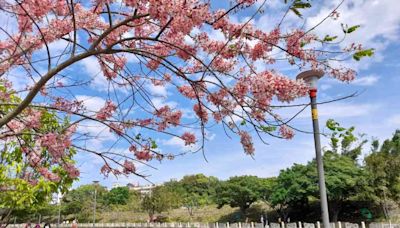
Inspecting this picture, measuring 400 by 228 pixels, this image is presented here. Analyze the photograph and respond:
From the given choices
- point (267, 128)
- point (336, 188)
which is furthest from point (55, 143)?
point (336, 188)

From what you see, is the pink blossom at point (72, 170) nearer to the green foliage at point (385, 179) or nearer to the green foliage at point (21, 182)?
the green foliage at point (21, 182)

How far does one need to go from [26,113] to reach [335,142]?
2.92m

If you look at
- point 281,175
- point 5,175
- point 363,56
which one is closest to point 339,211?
point 281,175

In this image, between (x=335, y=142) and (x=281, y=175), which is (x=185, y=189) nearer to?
(x=281, y=175)

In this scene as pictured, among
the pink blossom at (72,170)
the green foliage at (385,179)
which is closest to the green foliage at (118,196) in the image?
the green foliage at (385,179)

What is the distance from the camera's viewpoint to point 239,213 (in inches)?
1502

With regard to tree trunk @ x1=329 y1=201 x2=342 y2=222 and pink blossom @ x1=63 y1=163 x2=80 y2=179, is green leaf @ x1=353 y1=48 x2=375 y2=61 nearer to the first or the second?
pink blossom @ x1=63 y1=163 x2=80 y2=179

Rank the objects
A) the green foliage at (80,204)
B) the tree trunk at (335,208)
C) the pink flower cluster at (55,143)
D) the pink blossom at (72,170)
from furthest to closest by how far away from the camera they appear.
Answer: the green foliage at (80,204), the tree trunk at (335,208), the pink blossom at (72,170), the pink flower cluster at (55,143)

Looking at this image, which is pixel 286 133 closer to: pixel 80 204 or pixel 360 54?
pixel 360 54

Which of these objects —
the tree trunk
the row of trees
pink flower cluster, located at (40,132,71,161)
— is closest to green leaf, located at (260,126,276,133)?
pink flower cluster, located at (40,132,71,161)

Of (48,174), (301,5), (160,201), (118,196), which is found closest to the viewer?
(301,5)

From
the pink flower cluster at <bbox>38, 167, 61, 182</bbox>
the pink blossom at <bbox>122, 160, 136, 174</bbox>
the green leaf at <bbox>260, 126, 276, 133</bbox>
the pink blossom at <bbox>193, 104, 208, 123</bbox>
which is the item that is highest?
the pink blossom at <bbox>193, 104, 208, 123</bbox>

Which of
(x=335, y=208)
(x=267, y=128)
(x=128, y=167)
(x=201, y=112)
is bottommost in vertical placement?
(x=335, y=208)

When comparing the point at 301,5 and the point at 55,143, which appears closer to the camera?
the point at 301,5
